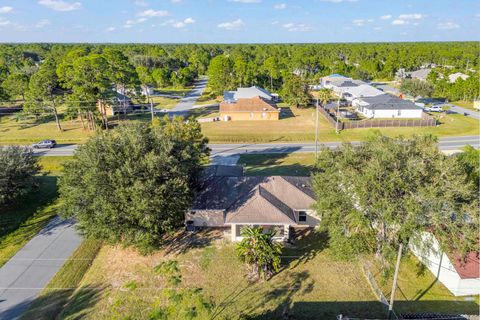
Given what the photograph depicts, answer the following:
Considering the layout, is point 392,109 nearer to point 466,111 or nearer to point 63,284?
point 466,111

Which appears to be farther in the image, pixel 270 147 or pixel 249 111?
pixel 249 111

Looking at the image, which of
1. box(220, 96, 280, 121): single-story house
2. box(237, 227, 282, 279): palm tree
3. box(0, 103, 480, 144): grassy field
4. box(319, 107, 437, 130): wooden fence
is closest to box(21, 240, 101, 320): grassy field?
box(237, 227, 282, 279): palm tree

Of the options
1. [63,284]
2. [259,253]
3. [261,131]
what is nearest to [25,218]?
Result: [63,284]

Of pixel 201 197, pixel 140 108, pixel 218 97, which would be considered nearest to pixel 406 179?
pixel 201 197

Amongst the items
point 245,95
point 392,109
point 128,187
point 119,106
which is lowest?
point 392,109

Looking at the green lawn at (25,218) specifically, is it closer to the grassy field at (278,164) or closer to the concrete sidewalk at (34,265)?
the concrete sidewalk at (34,265)

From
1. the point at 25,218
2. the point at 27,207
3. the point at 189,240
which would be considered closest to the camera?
the point at 189,240
